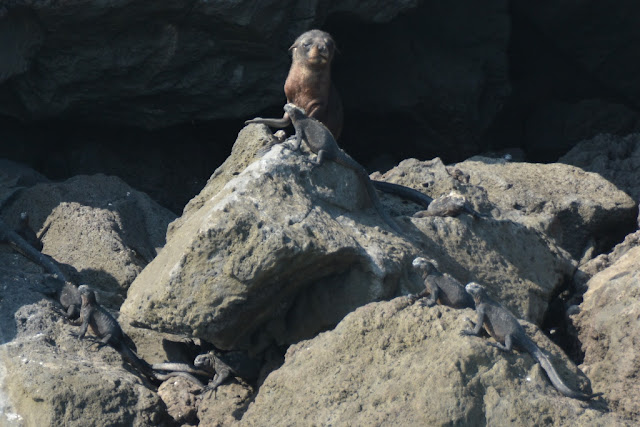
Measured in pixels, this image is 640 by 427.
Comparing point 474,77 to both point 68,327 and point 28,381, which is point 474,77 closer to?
point 68,327

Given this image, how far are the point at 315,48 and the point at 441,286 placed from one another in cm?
346

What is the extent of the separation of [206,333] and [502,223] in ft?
9.31

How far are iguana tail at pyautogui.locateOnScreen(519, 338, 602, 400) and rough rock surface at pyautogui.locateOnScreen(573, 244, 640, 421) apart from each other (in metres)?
0.50

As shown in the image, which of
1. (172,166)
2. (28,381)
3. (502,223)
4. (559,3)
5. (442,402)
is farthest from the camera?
(559,3)

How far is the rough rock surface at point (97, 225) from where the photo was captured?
900cm

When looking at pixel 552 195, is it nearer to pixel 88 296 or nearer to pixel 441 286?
pixel 441 286

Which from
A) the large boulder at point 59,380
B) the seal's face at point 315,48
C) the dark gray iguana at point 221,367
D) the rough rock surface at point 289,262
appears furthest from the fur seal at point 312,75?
the large boulder at point 59,380

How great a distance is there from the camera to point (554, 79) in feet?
45.5

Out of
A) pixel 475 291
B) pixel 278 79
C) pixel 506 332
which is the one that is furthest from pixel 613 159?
pixel 506 332

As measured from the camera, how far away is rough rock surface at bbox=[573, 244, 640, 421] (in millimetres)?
6344

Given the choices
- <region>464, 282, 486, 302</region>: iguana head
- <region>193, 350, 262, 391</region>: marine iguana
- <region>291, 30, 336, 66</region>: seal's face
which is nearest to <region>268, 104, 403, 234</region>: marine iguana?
<region>464, 282, 486, 302</region>: iguana head

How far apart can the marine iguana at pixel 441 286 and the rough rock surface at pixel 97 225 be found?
304 cm

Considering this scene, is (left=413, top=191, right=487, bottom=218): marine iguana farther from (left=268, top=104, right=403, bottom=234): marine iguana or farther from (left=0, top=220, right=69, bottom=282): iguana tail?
(left=0, top=220, right=69, bottom=282): iguana tail

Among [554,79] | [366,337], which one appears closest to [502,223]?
[366,337]
